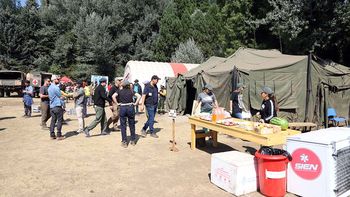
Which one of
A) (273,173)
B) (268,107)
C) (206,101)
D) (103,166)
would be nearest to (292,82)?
(206,101)

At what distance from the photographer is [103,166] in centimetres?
696

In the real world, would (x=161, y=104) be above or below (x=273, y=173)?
above

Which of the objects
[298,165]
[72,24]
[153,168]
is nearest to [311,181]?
[298,165]

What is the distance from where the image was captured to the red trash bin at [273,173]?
5.00 meters

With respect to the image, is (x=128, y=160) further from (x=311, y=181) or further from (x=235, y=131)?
(x=311, y=181)

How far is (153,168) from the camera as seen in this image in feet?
22.4

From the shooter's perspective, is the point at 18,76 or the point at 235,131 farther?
the point at 18,76

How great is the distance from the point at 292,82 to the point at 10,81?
2476 centimetres

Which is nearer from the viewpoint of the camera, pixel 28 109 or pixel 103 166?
pixel 103 166

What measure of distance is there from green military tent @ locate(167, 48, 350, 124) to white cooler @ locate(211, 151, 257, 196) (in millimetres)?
6946

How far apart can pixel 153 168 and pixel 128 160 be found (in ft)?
2.77

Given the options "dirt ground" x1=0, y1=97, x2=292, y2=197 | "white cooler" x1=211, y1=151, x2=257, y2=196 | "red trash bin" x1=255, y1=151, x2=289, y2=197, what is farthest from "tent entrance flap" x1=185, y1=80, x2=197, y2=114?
"red trash bin" x1=255, y1=151, x2=289, y2=197

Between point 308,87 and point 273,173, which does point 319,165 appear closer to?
point 273,173

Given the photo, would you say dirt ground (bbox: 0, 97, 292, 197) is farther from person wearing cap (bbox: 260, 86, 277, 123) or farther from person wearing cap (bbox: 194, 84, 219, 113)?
person wearing cap (bbox: 260, 86, 277, 123)
